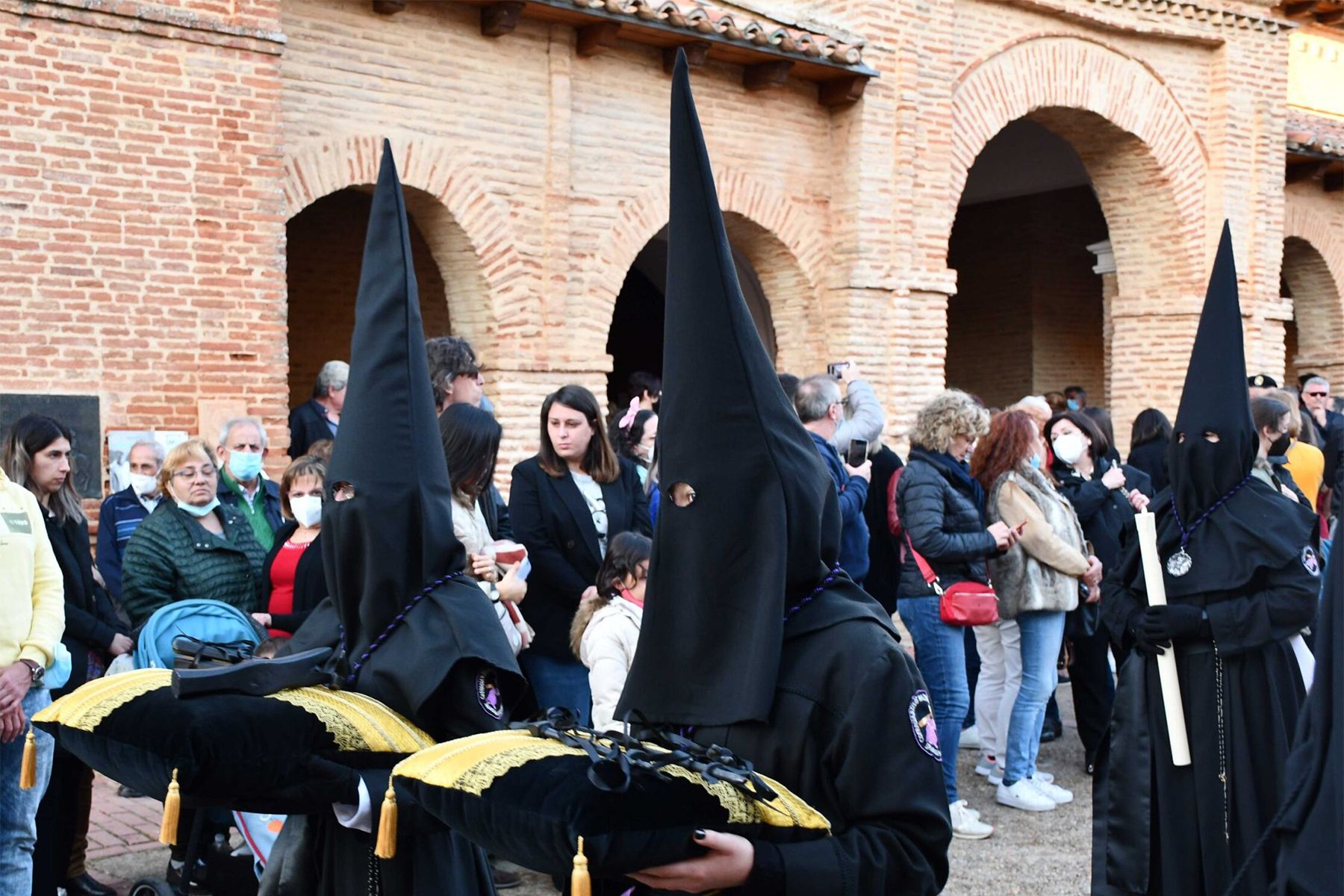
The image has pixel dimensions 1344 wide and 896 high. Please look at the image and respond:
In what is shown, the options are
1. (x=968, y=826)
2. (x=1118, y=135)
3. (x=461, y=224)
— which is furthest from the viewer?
(x=1118, y=135)

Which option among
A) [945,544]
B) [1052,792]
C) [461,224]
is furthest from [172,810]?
[461,224]

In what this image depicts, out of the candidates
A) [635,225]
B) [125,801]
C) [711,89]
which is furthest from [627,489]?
[711,89]

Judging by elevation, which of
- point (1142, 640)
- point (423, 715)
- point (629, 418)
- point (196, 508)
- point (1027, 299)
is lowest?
point (1142, 640)

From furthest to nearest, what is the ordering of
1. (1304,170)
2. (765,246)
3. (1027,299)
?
1. (1027,299)
2. (1304,170)
3. (765,246)

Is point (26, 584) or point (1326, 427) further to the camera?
point (1326, 427)

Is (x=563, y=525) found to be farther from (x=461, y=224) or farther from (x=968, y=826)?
(x=461, y=224)

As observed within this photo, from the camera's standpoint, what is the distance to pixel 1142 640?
4.48m

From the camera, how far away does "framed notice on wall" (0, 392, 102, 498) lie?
8.00m

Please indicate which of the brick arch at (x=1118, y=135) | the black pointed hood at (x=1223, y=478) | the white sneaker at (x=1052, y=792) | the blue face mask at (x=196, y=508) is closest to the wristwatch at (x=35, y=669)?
the blue face mask at (x=196, y=508)

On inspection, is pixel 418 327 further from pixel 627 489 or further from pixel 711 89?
pixel 711 89

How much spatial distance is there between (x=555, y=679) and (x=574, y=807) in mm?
3746

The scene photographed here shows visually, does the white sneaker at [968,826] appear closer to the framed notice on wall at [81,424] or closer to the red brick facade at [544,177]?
the red brick facade at [544,177]

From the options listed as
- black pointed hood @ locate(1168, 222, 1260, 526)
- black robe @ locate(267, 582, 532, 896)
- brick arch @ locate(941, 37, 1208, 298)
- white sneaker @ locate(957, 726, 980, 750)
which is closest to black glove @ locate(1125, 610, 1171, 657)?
black pointed hood @ locate(1168, 222, 1260, 526)

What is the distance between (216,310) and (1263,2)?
1226cm
